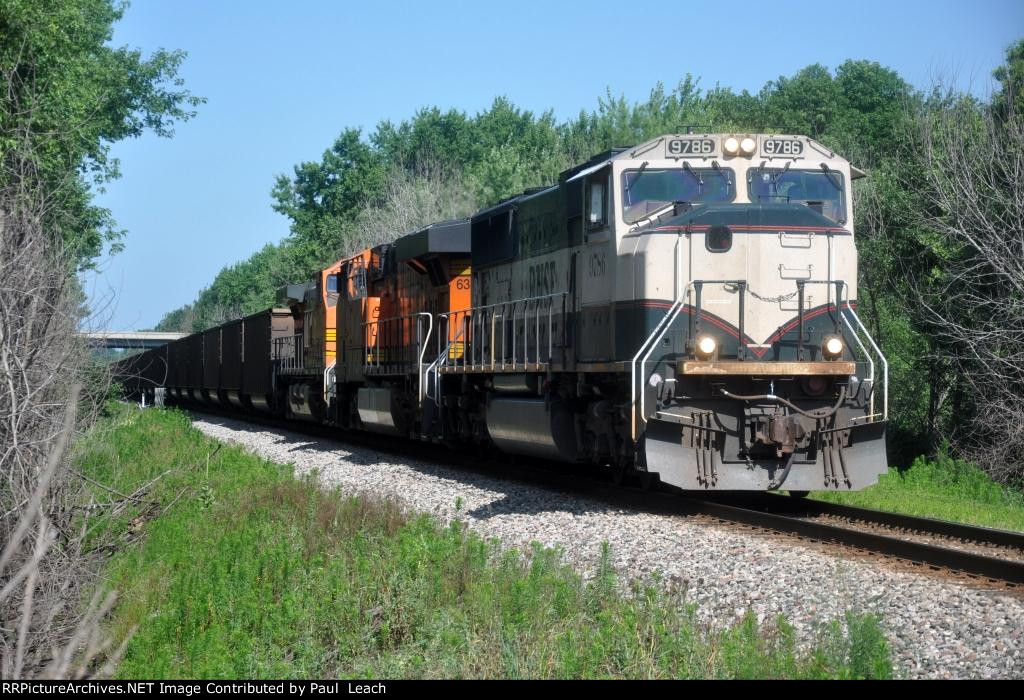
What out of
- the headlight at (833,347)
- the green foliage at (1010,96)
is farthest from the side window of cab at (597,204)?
the green foliage at (1010,96)

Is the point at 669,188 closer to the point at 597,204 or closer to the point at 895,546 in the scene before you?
the point at 597,204

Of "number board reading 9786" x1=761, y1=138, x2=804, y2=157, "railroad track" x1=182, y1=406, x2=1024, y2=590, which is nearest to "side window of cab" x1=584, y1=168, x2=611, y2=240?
"number board reading 9786" x1=761, y1=138, x2=804, y2=157

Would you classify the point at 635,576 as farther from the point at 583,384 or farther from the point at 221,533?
the point at 221,533

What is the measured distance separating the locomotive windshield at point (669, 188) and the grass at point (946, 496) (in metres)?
3.82

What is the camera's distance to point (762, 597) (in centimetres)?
708

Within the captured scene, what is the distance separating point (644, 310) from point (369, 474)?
21.0ft

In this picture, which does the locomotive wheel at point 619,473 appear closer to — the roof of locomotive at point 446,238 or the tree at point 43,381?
the roof of locomotive at point 446,238

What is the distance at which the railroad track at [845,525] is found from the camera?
7824mm

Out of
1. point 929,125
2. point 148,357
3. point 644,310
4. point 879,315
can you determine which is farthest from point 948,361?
point 148,357

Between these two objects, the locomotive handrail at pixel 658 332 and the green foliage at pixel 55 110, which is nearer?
the locomotive handrail at pixel 658 332

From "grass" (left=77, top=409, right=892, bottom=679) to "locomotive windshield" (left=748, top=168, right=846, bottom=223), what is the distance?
4.66 m

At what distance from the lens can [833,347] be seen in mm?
10367

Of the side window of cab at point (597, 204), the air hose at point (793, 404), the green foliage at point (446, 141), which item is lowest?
the air hose at point (793, 404)

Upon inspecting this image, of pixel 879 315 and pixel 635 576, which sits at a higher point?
pixel 879 315
